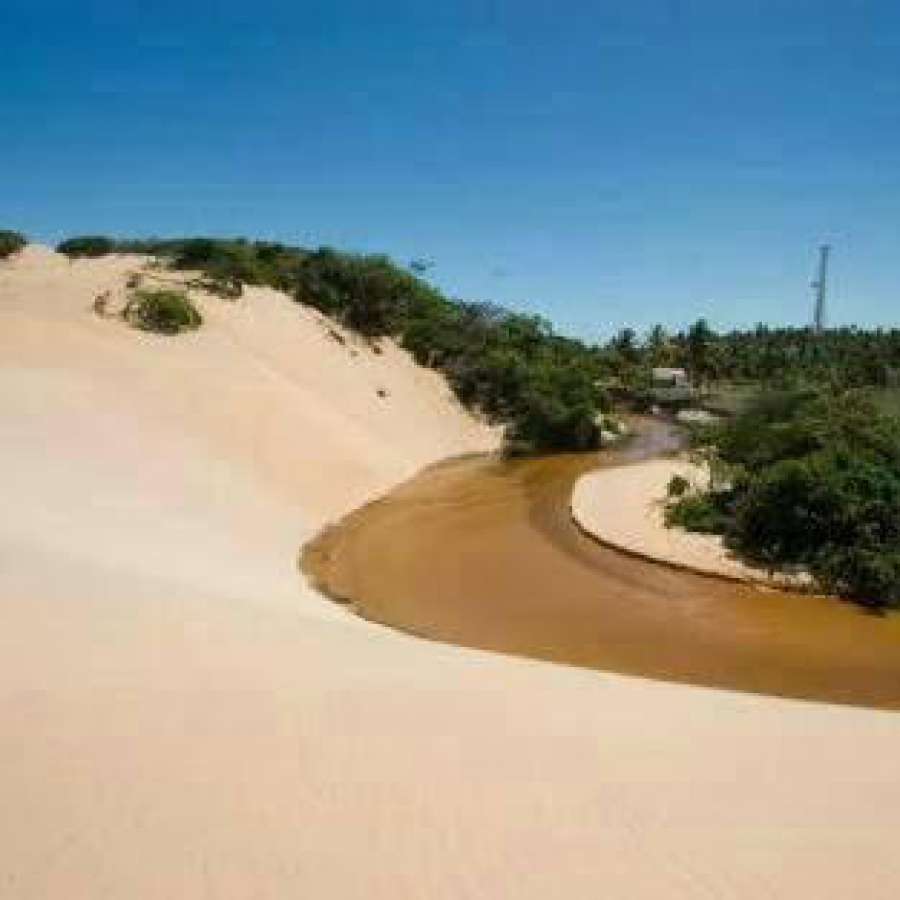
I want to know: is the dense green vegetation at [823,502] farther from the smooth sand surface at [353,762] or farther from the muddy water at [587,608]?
the smooth sand surface at [353,762]

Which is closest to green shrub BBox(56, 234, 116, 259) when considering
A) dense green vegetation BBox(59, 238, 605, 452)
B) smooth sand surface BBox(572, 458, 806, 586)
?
dense green vegetation BBox(59, 238, 605, 452)

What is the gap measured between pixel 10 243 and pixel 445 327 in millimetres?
24320

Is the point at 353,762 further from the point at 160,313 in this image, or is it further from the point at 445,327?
the point at 445,327

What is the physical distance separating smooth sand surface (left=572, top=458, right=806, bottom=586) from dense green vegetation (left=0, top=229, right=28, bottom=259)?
115 feet

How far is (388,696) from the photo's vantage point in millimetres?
11039

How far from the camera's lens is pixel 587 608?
21672 mm

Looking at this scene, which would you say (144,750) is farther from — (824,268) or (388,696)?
(824,268)

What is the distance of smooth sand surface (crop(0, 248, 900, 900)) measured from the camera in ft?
23.5

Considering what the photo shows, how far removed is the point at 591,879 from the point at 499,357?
4664 cm

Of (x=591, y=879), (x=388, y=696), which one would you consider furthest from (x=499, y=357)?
(x=591, y=879)

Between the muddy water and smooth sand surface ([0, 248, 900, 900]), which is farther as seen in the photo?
the muddy water

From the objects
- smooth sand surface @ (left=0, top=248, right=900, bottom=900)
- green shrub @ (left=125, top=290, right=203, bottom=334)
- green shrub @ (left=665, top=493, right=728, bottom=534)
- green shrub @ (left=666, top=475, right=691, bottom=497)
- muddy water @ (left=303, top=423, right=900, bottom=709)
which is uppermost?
green shrub @ (left=125, top=290, right=203, bottom=334)

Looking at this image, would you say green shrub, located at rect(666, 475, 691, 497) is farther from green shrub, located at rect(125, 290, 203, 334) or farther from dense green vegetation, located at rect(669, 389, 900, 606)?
green shrub, located at rect(125, 290, 203, 334)

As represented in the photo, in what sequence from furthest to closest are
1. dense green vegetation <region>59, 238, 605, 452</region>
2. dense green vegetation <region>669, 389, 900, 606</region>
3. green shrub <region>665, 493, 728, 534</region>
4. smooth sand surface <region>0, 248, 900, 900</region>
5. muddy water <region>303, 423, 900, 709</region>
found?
dense green vegetation <region>59, 238, 605, 452</region>
green shrub <region>665, 493, 728, 534</region>
dense green vegetation <region>669, 389, 900, 606</region>
muddy water <region>303, 423, 900, 709</region>
smooth sand surface <region>0, 248, 900, 900</region>
